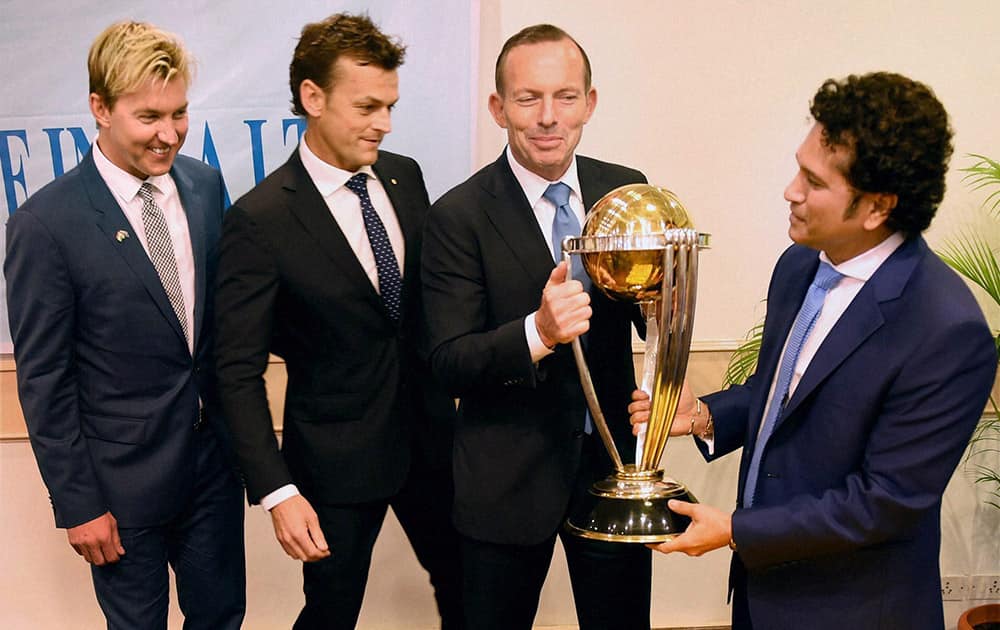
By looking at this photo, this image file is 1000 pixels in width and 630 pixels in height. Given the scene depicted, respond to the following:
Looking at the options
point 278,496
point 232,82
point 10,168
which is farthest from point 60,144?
point 278,496

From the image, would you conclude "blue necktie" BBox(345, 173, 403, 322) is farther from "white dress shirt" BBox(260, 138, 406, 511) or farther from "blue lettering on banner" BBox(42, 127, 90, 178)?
"blue lettering on banner" BBox(42, 127, 90, 178)

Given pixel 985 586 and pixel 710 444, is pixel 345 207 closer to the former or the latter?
pixel 710 444

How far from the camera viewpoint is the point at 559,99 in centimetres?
220

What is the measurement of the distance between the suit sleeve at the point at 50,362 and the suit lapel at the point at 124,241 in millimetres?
119

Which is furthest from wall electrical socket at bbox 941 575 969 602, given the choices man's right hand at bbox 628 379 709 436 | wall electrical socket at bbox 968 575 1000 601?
man's right hand at bbox 628 379 709 436

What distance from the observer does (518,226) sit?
7.22 ft

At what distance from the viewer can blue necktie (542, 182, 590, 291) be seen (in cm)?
222

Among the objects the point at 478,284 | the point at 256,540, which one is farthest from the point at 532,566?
the point at 256,540

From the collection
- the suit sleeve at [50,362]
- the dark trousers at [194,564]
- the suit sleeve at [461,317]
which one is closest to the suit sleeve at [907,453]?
the suit sleeve at [461,317]

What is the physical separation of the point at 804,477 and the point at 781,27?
210 centimetres

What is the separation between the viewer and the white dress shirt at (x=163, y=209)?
2.43 metres

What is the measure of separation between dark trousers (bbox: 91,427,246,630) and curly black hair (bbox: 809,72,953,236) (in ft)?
5.16

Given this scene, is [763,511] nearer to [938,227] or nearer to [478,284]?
[478,284]

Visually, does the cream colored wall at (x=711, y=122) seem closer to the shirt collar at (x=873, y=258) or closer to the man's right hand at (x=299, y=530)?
the man's right hand at (x=299, y=530)
